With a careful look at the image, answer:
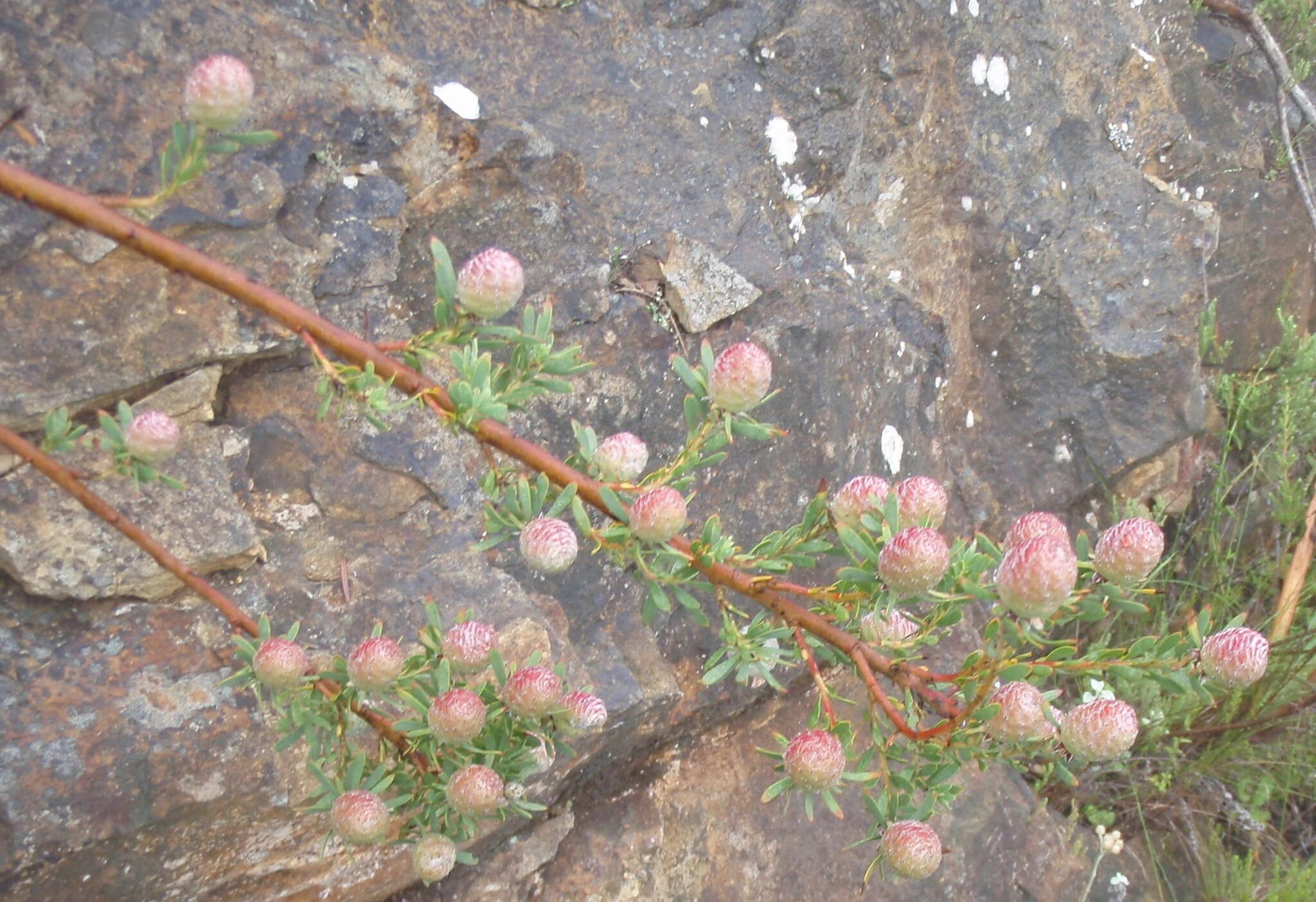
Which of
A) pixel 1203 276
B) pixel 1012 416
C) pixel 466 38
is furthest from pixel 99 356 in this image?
pixel 1203 276

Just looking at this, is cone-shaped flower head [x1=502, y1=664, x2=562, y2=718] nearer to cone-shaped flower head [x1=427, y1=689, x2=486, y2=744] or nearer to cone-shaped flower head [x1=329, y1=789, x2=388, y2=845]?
cone-shaped flower head [x1=427, y1=689, x2=486, y2=744]

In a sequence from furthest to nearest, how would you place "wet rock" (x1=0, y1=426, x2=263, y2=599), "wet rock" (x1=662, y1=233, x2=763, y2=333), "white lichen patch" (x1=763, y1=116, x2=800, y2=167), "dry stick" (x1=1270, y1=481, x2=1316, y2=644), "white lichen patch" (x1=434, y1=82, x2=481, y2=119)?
1. "dry stick" (x1=1270, y1=481, x2=1316, y2=644)
2. "white lichen patch" (x1=763, y1=116, x2=800, y2=167)
3. "wet rock" (x1=662, y1=233, x2=763, y2=333)
4. "white lichen patch" (x1=434, y1=82, x2=481, y2=119)
5. "wet rock" (x1=0, y1=426, x2=263, y2=599)

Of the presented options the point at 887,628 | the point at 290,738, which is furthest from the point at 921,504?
the point at 290,738

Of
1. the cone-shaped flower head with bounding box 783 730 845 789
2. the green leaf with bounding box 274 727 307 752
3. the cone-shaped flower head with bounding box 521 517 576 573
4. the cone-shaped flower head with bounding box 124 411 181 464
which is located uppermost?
the cone-shaped flower head with bounding box 124 411 181 464

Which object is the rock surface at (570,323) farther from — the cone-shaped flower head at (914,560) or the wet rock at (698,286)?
the cone-shaped flower head at (914,560)

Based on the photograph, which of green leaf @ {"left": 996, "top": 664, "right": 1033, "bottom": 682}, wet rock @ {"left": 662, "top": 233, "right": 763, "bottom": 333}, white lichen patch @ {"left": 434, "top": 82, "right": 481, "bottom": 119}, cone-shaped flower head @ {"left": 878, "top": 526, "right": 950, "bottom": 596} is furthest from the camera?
wet rock @ {"left": 662, "top": 233, "right": 763, "bottom": 333}

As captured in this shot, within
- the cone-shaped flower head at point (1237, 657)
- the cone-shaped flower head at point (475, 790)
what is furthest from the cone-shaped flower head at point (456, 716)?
the cone-shaped flower head at point (1237, 657)

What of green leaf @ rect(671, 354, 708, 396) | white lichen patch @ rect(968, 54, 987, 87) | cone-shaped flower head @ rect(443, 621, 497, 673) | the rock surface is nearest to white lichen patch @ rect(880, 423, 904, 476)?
the rock surface
